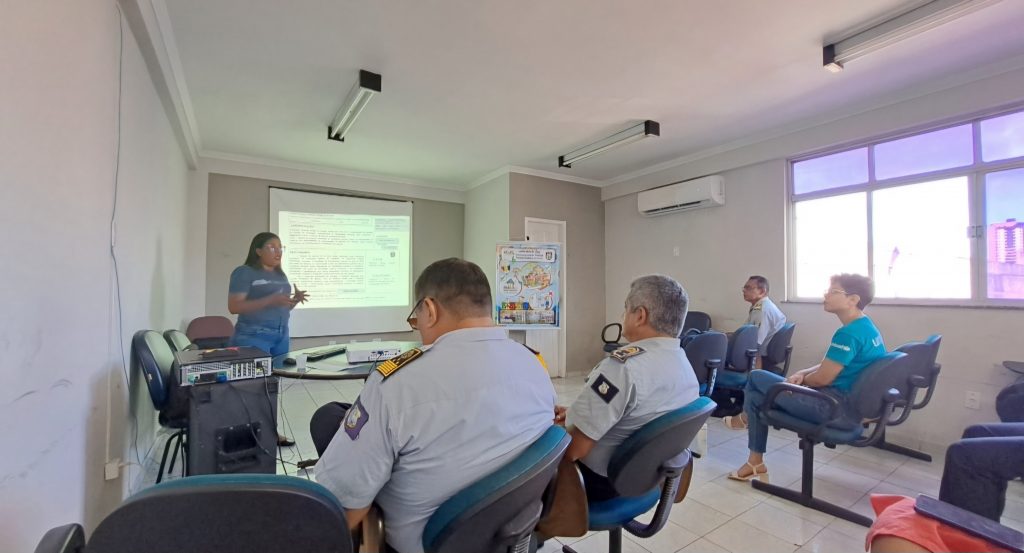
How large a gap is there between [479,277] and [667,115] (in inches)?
130

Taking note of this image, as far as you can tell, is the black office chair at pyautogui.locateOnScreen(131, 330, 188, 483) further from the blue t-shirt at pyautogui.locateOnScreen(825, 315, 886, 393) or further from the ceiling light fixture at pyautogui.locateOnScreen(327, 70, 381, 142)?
the blue t-shirt at pyautogui.locateOnScreen(825, 315, 886, 393)

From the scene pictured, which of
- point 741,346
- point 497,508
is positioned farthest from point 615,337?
point 497,508

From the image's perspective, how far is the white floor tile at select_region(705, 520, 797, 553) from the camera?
1.93 meters

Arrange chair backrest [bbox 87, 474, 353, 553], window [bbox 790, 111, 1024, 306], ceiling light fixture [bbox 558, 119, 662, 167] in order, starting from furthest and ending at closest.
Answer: ceiling light fixture [bbox 558, 119, 662, 167], window [bbox 790, 111, 1024, 306], chair backrest [bbox 87, 474, 353, 553]

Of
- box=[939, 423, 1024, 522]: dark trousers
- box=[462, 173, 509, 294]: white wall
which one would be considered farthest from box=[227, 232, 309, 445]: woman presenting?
box=[939, 423, 1024, 522]: dark trousers

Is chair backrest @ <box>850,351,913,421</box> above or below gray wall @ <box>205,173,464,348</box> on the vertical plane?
below

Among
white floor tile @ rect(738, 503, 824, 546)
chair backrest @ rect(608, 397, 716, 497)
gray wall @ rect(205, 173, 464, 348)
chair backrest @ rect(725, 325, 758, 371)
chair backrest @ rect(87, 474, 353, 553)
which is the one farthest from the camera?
gray wall @ rect(205, 173, 464, 348)

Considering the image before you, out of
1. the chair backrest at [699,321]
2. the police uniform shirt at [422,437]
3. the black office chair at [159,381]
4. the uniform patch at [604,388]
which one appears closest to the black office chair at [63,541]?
the police uniform shirt at [422,437]

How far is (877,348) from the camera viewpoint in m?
2.28

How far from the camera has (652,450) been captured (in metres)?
1.22

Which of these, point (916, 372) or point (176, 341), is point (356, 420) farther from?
point (916, 372)

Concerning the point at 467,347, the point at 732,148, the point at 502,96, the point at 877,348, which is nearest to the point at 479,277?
the point at 467,347

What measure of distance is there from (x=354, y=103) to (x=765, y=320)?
3.94 meters

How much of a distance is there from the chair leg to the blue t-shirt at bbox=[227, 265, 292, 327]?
3.25 meters
